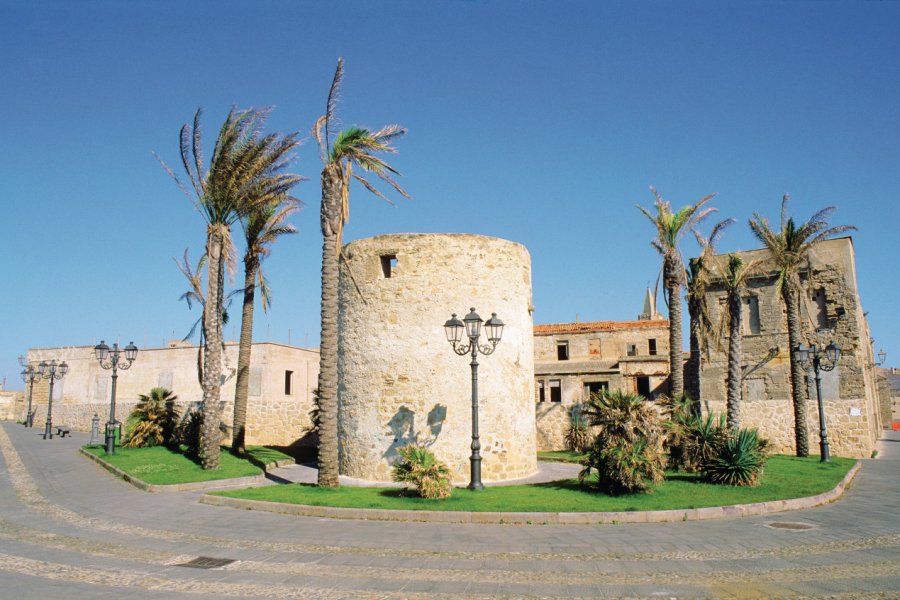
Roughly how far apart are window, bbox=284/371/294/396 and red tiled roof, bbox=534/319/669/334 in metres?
17.6

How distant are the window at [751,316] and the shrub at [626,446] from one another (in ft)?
68.8

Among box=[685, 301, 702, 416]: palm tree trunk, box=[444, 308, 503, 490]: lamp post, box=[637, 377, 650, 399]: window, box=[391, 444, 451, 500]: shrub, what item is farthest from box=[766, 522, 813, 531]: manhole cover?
box=[637, 377, 650, 399]: window

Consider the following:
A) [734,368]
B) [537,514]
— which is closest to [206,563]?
[537,514]

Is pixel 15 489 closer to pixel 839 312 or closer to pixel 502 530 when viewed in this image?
pixel 502 530

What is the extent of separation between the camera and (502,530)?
10.9m

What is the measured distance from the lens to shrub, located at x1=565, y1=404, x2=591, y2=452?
2570 cm

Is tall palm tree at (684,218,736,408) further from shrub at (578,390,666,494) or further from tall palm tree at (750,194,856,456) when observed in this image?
shrub at (578,390,666,494)

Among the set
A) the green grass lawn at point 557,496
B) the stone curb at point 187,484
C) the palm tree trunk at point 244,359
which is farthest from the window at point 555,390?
the stone curb at point 187,484

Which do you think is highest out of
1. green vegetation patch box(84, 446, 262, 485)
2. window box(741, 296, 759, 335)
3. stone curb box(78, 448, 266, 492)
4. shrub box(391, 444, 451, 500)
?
window box(741, 296, 759, 335)

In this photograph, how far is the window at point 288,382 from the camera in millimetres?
35125

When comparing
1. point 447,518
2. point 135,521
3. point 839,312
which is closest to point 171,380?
point 135,521

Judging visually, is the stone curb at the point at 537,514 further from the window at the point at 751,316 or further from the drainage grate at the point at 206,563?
the window at the point at 751,316

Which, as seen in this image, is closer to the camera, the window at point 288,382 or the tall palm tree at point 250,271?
the tall palm tree at point 250,271

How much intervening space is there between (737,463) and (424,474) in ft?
24.5
